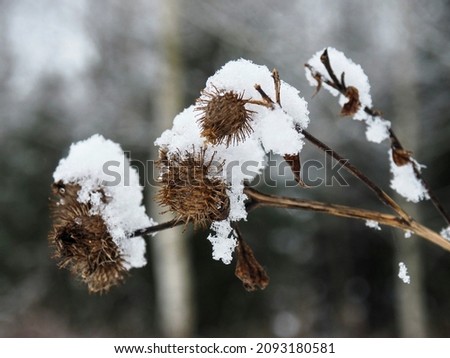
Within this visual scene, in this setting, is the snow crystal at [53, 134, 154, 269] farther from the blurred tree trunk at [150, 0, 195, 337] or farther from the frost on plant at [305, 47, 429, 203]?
the blurred tree trunk at [150, 0, 195, 337]

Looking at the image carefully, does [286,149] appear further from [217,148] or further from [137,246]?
[137,246]

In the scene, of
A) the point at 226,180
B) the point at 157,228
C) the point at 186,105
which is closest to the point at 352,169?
the point at 226,180

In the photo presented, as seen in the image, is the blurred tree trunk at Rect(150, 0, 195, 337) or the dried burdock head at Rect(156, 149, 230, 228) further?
the blurred tree trunk at Rect(150, 0, 195, 337)

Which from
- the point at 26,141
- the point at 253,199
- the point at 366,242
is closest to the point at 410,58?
the point at 366,242

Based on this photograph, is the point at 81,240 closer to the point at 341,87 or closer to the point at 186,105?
the point at 341,87

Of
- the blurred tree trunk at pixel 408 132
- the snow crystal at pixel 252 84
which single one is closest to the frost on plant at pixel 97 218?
the snow crystal at pixel 252 84

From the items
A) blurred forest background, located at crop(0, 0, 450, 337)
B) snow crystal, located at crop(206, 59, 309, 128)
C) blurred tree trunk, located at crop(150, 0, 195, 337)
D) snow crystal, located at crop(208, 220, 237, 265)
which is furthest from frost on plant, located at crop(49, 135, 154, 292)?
blurred forest background, located at crop(0, 0, 450, 337)
